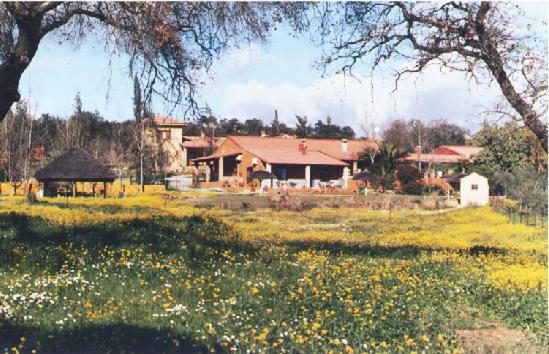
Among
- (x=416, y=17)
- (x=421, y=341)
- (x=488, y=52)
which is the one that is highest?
(x=416, y=17)

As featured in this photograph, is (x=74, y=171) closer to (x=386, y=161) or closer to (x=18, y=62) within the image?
(x=386, y=161)

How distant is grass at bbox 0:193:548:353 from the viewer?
6.19 m

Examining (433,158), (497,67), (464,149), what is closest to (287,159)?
(497,67)

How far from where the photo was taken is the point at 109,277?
875 centimetres

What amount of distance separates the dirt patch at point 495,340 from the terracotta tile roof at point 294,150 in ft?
24.2

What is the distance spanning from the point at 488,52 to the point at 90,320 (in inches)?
291

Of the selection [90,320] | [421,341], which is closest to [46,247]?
[90,320]

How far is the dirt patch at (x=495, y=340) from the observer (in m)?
6.29

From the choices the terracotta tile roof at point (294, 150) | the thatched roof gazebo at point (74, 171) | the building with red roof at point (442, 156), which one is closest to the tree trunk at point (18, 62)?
the terracotta tile roof at point (294, 150)

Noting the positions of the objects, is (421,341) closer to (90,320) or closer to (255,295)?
(255,295)

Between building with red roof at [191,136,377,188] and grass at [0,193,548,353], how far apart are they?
5.07 ft

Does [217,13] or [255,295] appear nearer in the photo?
[255,295]

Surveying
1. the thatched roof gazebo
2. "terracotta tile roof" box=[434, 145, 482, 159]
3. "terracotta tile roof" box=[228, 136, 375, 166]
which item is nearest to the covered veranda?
"terracotta tile roof" box=[228, 136, 375, 166]

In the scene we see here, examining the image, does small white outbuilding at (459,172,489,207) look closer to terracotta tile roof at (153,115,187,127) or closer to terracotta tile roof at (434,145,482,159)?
terracotta tile roof at (434,145,482,159)
